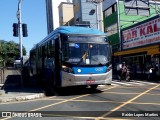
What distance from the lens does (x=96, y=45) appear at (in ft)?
53.5

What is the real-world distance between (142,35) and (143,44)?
2.92ft

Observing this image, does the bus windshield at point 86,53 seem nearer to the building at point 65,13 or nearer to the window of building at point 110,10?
the window of building at point 110,10

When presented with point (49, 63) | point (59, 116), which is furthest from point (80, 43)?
point (59, 116)

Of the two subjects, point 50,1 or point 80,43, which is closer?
point 80,43

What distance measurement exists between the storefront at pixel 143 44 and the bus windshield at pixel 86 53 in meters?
10.4

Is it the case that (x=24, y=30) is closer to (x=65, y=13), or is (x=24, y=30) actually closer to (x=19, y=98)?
(x=19, y=98)

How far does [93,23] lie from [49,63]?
162 feet

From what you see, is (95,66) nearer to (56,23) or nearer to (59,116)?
(59,116)

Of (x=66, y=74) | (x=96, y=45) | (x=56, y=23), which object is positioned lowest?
(x=66, y=74)

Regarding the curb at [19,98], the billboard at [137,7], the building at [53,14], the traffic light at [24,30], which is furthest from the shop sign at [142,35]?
the building at [53,14]

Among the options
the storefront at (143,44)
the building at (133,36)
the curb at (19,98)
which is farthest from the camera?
the building at (133,36)

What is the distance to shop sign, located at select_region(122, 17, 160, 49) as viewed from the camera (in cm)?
2817

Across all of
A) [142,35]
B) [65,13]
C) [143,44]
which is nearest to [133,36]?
[142,35]

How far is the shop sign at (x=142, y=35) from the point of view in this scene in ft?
92.4
